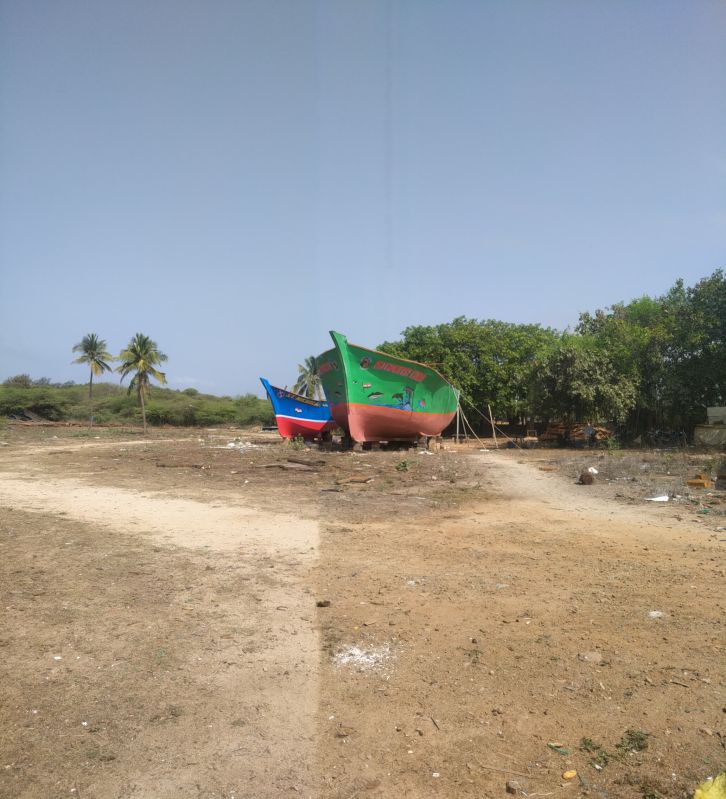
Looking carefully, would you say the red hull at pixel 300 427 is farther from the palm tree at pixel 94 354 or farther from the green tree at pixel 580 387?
the palm tree at pixel 94 354

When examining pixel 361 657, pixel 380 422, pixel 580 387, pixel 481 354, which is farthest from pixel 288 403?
pixel 361 657

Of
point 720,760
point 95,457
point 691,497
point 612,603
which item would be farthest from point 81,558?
point 95,457

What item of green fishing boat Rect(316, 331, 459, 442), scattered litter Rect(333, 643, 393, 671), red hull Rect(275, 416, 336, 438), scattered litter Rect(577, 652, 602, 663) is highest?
green fishing boat Rect(316, 331, 459, 442)

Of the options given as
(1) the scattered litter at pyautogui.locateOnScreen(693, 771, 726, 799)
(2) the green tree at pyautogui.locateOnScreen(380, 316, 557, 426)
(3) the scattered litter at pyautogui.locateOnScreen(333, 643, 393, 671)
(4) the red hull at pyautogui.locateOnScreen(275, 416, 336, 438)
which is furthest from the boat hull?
(1) the scattered litter at pyautogui.locateOnScreen(693, 771, 726, 799)

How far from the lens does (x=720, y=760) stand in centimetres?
238

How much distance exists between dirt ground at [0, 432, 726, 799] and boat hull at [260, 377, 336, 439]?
49.7ft

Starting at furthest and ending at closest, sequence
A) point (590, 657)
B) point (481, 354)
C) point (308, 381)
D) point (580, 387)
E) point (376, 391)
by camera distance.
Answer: point (308, 381), point (481, 354), point (580, 387), point (376, 391), point (590, 657)

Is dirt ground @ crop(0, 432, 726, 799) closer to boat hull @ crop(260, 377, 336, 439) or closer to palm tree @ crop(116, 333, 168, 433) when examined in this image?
boat hull @ crop(260, 377, 336, 439)

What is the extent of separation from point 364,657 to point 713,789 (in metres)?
1.84

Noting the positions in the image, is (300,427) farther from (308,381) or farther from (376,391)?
(308,381)

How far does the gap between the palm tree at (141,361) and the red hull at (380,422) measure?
80.8ft

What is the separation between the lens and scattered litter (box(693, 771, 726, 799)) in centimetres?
207

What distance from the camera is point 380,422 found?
1853cm

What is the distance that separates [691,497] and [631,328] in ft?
56.6
